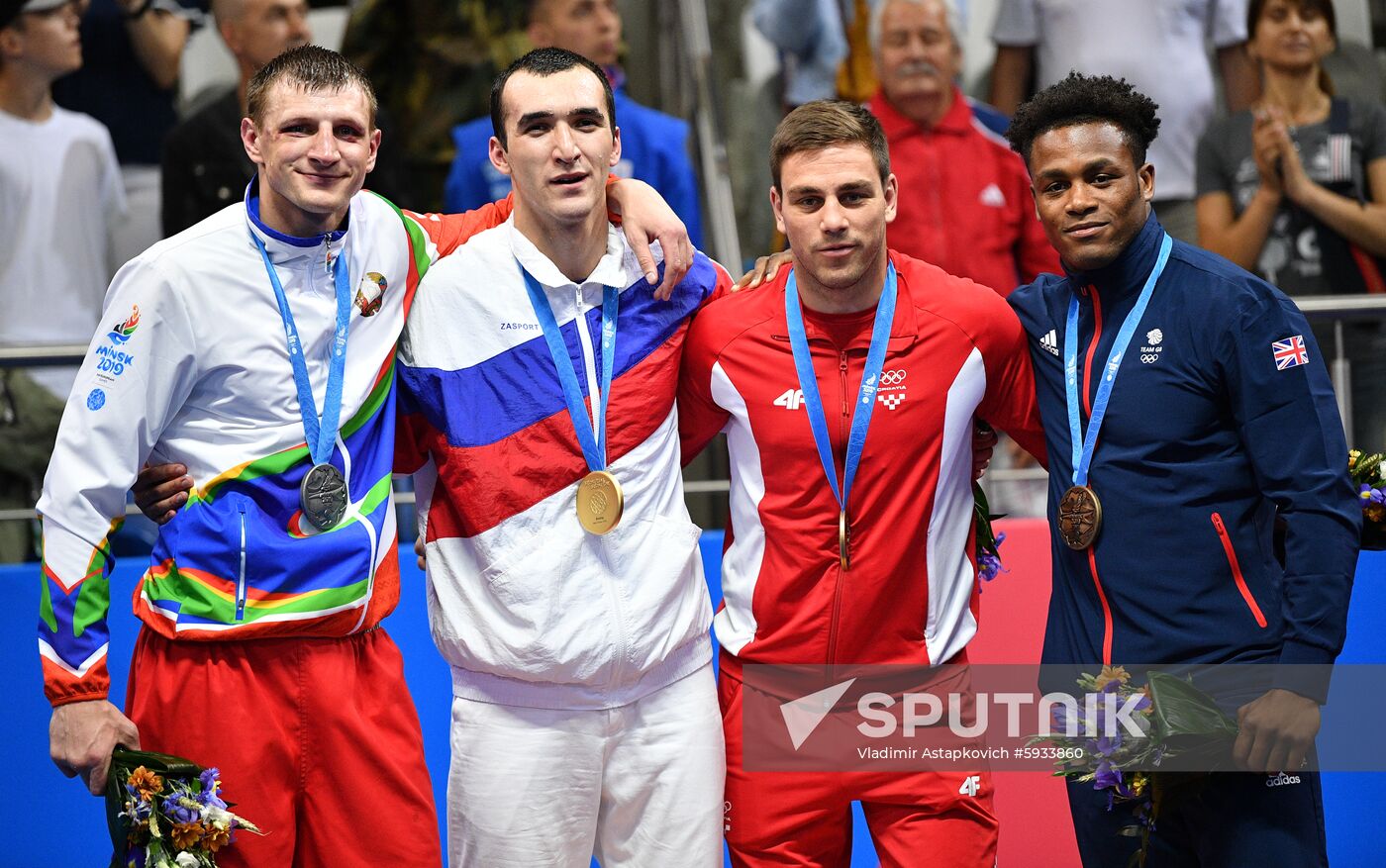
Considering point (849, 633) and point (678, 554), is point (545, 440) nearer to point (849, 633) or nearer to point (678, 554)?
point (678, 554)

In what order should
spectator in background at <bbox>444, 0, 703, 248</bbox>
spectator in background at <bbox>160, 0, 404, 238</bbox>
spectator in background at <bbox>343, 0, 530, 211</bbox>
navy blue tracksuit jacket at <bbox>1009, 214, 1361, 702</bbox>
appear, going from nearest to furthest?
navy blue tracksuit jacket at <bbox>1009, 214, 1361, 702</bbox>, spectator in background at <bbox>160, 0, 404, 238</bbox>, spectator in background at <bbox>444, 0, 703, 248</bbox>, spectator in background at <bbox>343, 0, 530, 211</bbox>

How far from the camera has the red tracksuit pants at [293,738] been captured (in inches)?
127

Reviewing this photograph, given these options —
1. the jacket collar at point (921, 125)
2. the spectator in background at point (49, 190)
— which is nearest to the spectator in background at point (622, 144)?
the jacket collar at point (921, 125)

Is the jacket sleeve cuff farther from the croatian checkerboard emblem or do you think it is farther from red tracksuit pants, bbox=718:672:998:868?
the croatian checkerboard emblem

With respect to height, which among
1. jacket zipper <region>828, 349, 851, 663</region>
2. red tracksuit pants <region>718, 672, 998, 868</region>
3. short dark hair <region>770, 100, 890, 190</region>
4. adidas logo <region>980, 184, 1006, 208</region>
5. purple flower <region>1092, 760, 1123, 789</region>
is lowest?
red tracksuit pants <region>718, 672, 998, 868</region>

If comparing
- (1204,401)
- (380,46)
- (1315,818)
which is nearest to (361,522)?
(1204,401)

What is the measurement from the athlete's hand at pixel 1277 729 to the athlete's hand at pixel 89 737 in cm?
227

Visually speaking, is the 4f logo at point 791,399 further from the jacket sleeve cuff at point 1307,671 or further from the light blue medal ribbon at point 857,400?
the jacket sleeve cuff at point 1307,671

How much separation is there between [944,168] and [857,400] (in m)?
2.83

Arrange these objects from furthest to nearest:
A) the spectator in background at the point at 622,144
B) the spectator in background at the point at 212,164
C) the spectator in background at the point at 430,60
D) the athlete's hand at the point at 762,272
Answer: the spectator in background at the point at 430,60 → the spectator in background at the point at 622,144 → the spectator in background at the point at 212,164 → the athlete's hand at the point at 762,272

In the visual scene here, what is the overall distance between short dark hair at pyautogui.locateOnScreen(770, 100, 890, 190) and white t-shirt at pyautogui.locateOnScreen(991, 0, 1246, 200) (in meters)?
3.06

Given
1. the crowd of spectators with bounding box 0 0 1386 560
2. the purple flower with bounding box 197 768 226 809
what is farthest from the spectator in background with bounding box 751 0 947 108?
the purple flower with bounding box 197 768 226 809

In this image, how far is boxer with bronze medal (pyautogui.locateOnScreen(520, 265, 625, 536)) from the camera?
3.32 metres

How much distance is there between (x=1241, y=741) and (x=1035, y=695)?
1.06 metres
